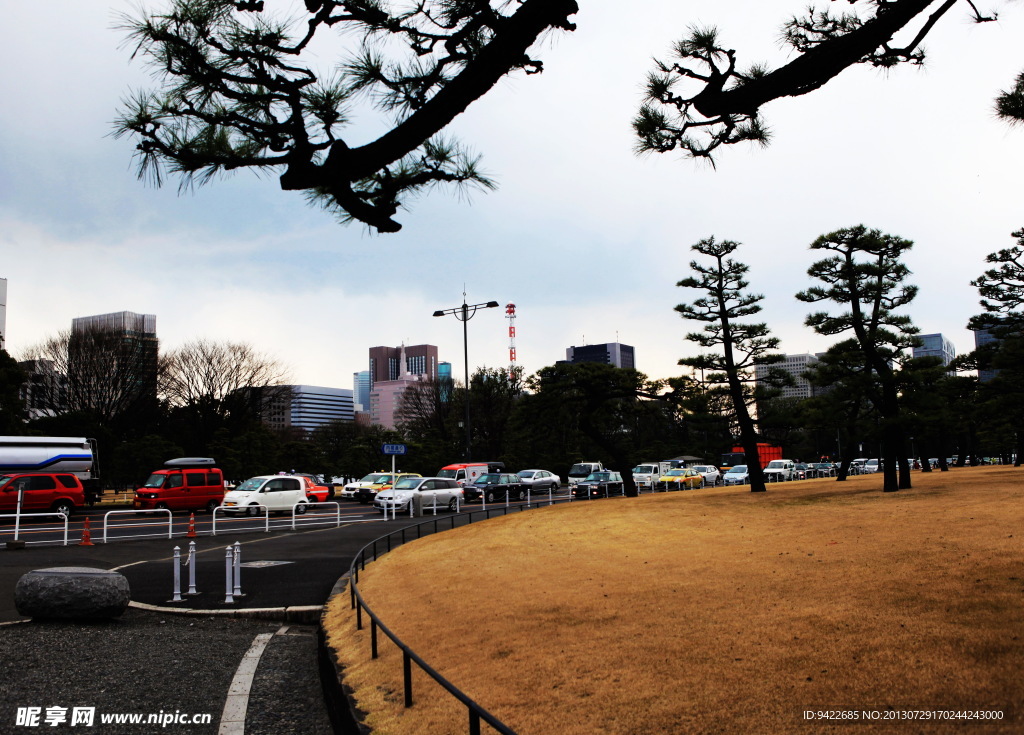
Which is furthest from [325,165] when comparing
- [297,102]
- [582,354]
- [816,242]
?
[582,354]

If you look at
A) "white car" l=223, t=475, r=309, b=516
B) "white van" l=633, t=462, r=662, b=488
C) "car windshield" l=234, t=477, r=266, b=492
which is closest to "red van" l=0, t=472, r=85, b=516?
"white car" l=223, t=475, r=309, b=516

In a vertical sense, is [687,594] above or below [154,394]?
below

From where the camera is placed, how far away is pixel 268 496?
1110 inches

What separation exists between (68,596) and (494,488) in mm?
27133

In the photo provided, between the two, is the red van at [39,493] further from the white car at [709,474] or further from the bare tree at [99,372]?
the white car at [709,474]

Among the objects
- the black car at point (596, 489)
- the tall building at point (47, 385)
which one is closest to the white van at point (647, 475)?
the black car at point (596, 489)

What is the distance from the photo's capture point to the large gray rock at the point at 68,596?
365 inches

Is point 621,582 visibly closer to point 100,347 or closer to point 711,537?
point 711,537

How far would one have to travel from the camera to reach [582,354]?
122 metres

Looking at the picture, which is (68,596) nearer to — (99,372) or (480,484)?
(480,484)

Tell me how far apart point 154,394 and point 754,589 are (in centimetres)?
4596

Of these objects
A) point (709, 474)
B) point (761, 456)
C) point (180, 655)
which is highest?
point (180, 655)

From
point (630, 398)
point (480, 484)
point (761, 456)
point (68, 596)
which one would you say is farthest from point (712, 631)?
point (761, 456)

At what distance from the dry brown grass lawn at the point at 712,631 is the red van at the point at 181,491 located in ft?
63.8
